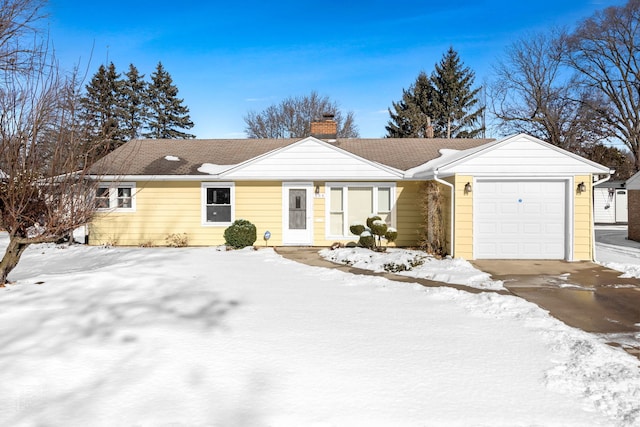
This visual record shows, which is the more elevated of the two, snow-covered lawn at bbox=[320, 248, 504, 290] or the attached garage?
the attached garage

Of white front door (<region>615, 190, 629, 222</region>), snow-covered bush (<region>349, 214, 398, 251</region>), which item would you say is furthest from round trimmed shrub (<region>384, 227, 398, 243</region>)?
white front door (<region>615, 190, 629, 222</region>)

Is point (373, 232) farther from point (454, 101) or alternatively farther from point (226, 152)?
point (454, 101)

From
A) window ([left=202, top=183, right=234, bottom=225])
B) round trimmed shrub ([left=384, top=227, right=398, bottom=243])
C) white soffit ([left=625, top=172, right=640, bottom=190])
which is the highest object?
white soffit ([left=625, top=172, right=640, bottom=190])

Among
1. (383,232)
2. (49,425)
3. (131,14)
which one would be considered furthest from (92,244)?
(49,425)

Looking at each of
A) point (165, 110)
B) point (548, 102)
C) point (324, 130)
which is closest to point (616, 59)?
point (548, 102)

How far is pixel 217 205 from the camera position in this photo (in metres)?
14.5

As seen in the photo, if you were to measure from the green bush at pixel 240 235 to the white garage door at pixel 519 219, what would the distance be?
671 centimetres

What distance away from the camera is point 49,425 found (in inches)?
121

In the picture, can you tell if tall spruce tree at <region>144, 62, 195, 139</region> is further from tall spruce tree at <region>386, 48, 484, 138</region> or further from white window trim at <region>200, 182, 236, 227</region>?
white window trim at <region>200, 182, 236, 227</region>

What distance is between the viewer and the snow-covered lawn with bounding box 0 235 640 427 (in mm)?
3277

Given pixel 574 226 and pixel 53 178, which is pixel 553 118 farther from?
pixel 53 178

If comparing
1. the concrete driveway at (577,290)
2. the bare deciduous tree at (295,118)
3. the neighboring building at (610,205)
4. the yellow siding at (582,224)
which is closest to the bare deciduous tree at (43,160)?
the concrete driveway at (577,290)

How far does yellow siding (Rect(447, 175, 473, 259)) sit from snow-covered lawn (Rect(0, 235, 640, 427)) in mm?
4136

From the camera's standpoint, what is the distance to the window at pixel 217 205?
14.4m
